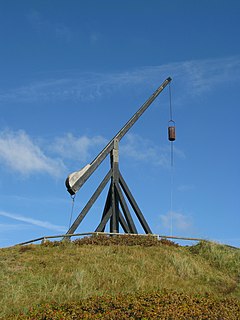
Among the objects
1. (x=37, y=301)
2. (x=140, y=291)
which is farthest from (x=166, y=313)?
(x=37, y=301)

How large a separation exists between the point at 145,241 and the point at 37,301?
10413 mm

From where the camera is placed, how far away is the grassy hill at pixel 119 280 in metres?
9.64

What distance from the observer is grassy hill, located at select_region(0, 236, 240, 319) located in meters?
9.64

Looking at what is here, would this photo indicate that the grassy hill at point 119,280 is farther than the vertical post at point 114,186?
No

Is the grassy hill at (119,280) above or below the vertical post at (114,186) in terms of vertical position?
below

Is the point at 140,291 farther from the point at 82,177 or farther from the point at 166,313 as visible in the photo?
the point at 82,177

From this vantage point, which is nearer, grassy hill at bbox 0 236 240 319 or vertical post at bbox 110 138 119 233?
grassy hill at bbox 0 236 240 319

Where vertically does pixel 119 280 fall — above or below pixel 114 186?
below

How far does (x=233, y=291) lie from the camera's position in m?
14.7

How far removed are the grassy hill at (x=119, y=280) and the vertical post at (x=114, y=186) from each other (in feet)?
5.89

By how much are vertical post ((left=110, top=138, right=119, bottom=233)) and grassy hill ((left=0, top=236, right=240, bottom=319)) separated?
1.80 metres

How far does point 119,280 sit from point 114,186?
1090 centimetres

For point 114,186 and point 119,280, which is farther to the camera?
point 114,186

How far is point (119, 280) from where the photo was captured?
13.8 metres
